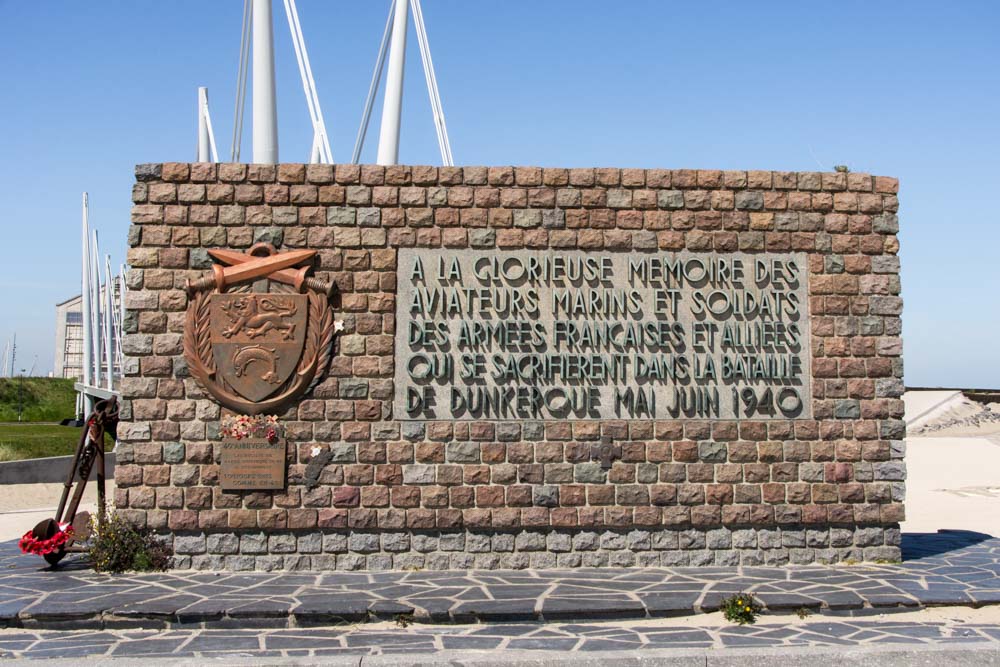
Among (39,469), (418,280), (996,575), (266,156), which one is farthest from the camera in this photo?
(39,469)

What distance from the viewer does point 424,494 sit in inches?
359

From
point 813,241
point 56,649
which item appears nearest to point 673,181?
point 813,241

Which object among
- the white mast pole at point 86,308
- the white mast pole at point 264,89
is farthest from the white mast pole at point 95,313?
the white mast pole at point 264,89

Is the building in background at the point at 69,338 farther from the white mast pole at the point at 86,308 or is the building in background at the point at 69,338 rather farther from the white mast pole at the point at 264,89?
the white mast pole at the point at 264,89

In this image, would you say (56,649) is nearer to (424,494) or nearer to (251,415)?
(251,415)

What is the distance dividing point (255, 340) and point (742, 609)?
5.34 m

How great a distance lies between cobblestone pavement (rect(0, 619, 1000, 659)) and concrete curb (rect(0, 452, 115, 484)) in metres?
16.3

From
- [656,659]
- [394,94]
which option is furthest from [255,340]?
[394,94]

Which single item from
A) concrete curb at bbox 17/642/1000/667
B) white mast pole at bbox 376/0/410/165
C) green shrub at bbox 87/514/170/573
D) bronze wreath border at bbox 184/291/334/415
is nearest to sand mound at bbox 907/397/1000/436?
white mast pole at bbox 376/0/410/165

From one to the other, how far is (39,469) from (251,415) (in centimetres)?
1635

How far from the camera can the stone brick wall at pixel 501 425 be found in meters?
9.10

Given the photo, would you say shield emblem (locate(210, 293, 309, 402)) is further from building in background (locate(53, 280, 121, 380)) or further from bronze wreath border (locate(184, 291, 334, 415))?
building in background (locate(53, 280, 121, 380))

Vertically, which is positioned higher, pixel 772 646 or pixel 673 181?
pixel 673 181

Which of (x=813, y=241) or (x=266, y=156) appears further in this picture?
(x=266, y=156)
